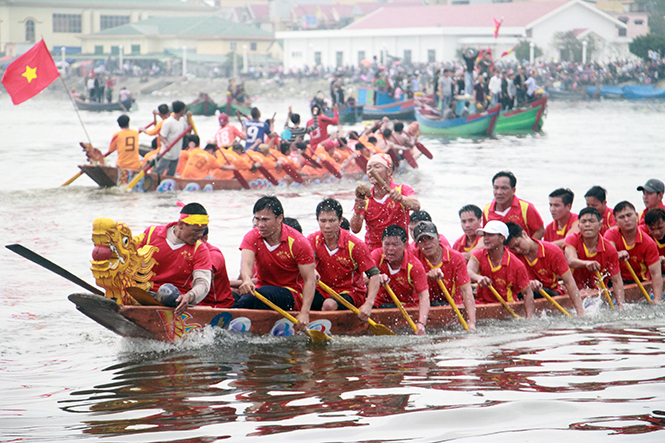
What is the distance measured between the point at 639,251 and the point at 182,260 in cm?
463

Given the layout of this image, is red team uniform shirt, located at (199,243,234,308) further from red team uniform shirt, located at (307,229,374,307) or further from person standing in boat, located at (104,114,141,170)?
person standing in boat, located at (104,114,141,170)

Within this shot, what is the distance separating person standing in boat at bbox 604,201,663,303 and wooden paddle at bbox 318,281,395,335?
268 centimetres

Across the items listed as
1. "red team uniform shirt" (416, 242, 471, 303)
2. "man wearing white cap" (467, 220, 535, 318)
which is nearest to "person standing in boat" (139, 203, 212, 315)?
"red team uniform shirt" (416, 242, 471, 303)

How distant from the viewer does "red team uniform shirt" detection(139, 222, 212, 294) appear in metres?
5.64

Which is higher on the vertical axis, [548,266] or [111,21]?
[111,21]

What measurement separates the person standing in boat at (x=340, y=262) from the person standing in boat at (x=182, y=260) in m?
0.99

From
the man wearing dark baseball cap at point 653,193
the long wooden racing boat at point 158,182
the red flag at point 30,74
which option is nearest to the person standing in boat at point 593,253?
the man wearing dark baseball cap at point 653,193

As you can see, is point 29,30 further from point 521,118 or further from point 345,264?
point 345,264

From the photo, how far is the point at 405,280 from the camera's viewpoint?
645 cm

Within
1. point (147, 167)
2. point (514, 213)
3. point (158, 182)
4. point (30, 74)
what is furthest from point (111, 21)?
point (514, 213)

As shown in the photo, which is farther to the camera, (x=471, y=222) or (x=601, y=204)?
(x=601, y=204)

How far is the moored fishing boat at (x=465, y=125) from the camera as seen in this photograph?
24750 mm

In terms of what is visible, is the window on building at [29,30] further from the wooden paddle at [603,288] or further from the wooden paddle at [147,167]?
the wooden paddle at [603,288]

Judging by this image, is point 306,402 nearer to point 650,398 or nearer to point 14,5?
point 650,398
